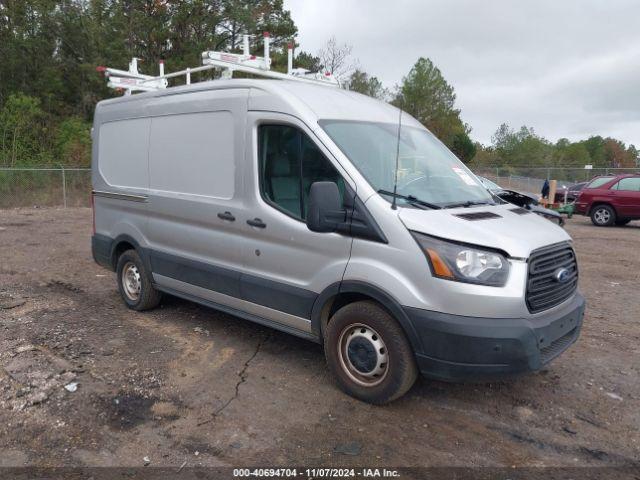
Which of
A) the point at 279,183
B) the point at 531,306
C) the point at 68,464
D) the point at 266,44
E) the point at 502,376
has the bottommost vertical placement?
the point at 68,464

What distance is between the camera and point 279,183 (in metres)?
4.42

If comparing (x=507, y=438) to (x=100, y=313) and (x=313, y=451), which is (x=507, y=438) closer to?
(x=313, y=451)

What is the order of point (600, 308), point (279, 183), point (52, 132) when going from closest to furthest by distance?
point (279, 183), point (600, 308), point (52, 132)

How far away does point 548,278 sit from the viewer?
12.2 feet

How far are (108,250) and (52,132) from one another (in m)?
26.8

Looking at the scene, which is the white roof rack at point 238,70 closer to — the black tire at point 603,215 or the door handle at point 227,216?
the door handle at point 227,216

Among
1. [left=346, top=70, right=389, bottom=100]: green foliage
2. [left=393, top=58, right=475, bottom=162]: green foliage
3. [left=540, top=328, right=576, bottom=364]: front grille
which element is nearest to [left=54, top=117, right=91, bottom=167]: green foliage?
[left=346, top=70, right=389, bottom=100]: green foliage

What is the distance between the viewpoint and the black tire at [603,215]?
15.9m

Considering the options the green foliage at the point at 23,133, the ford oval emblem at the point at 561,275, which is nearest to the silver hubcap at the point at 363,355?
the ford oval emblem at the point at 561,275

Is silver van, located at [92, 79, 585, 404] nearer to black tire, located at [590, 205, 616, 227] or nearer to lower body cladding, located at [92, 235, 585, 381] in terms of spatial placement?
lower body cladding, located at [92, 235, 585, 381]

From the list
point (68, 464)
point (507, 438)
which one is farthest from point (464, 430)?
point (68, 464)

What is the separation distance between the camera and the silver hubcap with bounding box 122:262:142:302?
20.0ft

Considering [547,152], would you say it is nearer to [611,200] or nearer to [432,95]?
[432,95]

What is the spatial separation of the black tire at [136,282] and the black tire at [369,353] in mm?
2688
